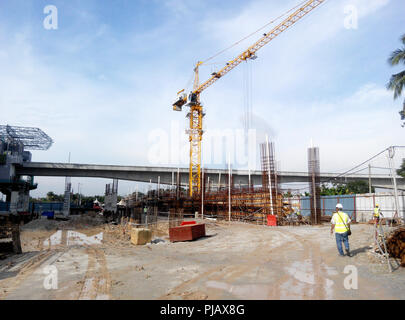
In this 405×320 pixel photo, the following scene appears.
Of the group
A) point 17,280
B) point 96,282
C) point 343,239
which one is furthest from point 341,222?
point 17,280

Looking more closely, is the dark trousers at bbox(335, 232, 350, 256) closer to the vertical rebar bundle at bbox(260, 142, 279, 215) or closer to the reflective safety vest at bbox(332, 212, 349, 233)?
the reflective safety vest at bbox(332, 212, 349, 233)

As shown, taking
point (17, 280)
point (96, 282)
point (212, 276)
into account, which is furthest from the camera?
point (17, 280)

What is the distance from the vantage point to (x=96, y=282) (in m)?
6.46

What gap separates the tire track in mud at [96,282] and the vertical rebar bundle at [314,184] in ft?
56.5

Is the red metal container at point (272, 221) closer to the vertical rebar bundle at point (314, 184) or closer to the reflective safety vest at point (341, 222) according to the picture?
the vertical rebar bundle at point (314, 184)

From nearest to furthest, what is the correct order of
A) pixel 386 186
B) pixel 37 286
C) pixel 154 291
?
pixel 154 291, pixel 37 286, pixel 386 186

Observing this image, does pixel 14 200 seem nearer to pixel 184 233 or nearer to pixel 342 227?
pixel 184 233

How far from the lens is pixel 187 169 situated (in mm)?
55344

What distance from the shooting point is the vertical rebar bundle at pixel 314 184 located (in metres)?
21.3

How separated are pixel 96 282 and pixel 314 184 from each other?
1866 centimetres

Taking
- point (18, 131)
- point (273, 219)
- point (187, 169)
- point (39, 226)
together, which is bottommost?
point (39, 226)
